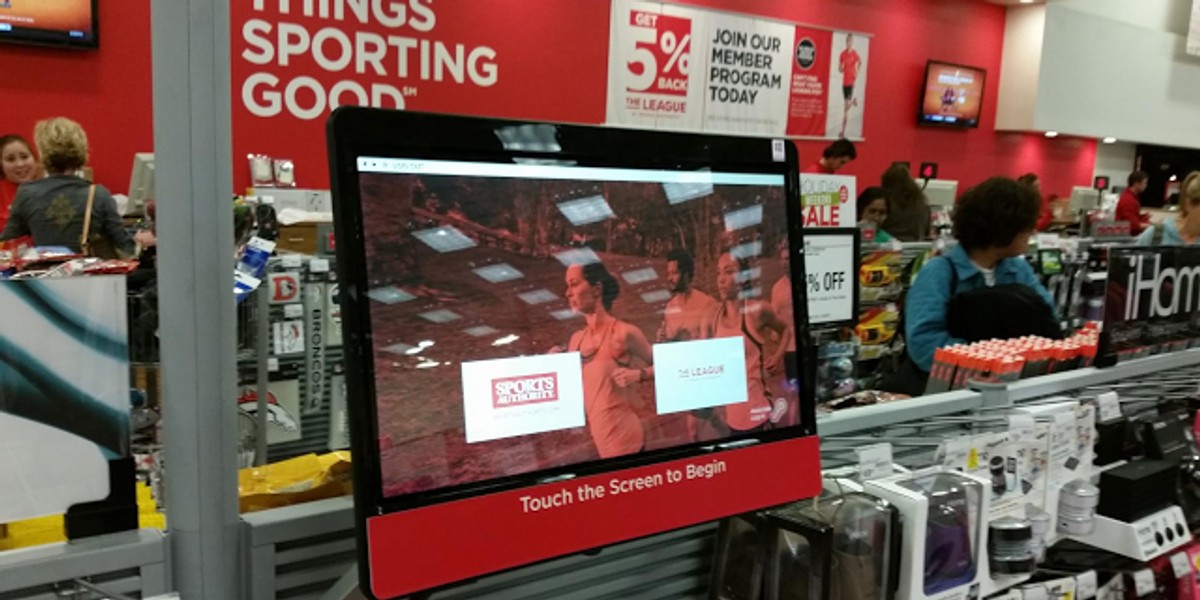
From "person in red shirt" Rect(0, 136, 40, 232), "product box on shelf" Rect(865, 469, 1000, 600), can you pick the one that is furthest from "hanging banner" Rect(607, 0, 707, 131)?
"product box on shelf" Rect(865, 469, 1000, 600)

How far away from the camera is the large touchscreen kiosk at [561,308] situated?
2.67 feet

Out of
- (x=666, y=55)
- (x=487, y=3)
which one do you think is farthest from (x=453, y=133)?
(x=666, y=55)

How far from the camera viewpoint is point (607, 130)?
941 mm

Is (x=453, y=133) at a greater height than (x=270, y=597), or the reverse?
(x=453, y=133)

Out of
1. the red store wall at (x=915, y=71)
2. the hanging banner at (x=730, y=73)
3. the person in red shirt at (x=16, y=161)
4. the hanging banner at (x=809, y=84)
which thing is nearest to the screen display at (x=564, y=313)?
the person in red shirt at (x=16, y=161)

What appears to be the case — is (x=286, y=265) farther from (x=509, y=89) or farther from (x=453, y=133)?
(x=509, y=89)

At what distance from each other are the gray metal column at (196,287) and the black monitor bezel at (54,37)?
5455mm

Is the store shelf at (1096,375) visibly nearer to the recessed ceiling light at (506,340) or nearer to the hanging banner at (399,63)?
the recessed ceiling light at (506,340)

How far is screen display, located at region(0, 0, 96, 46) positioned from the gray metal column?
5.46 metres

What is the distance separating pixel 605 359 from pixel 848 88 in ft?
29.0

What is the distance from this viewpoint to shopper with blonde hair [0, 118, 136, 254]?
3.96 meters

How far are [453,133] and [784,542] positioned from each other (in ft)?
2.38

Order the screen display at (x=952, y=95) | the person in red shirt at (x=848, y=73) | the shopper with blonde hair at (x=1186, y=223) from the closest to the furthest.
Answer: the shopper with blonde hair at (x=1186, y=223)
the person in red shirt at (x=848, y=73)
the screen display at (x=952, y=95)

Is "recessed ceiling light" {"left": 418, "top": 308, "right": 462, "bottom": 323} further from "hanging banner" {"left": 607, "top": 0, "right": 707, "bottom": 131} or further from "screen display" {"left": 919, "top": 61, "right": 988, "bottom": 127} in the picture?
"screen display" {"left": 919, "top": 61, "right": 988, "bottom": 127}
